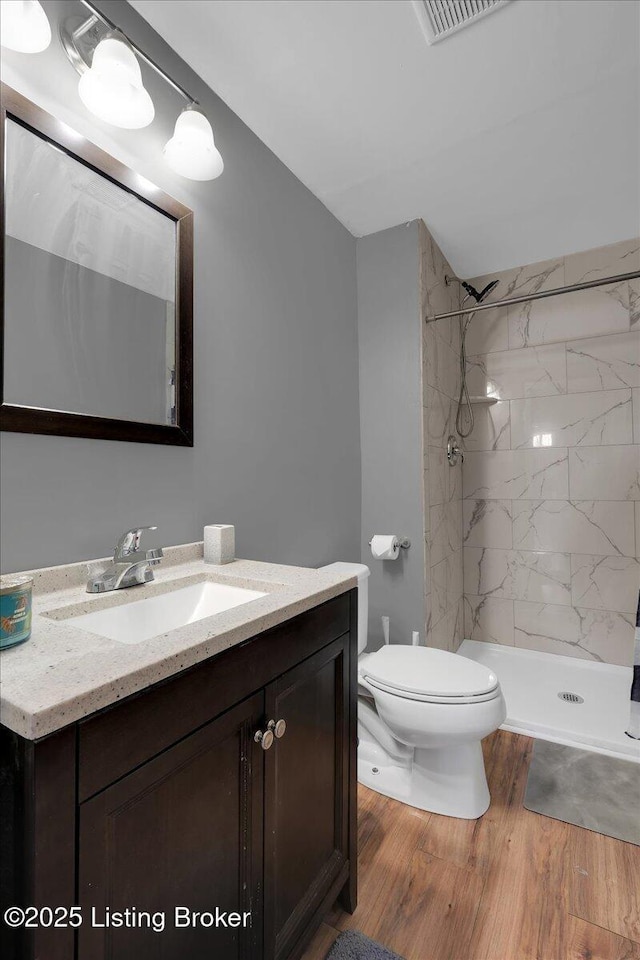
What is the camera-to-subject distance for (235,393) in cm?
153

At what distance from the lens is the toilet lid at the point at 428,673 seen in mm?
1502

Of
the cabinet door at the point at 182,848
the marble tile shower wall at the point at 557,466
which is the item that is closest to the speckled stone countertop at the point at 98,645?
the cabinet door at the point at 182,848

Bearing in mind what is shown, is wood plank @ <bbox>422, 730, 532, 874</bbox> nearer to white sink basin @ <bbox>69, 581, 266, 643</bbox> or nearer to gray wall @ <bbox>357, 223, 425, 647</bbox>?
gray wall @ <bbox>357, 223, 425, 647</bbox>

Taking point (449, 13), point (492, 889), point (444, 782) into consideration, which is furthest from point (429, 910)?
point (449, 13)

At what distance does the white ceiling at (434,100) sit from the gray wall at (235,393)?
122 mm

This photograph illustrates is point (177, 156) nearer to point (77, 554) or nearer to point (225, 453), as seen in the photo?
point (225, 453)

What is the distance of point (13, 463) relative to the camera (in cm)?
94

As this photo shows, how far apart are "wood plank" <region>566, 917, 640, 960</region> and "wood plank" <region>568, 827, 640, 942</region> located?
21 mm

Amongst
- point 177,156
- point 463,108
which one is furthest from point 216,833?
point 463,108

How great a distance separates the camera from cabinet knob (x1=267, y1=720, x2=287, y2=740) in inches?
33.9

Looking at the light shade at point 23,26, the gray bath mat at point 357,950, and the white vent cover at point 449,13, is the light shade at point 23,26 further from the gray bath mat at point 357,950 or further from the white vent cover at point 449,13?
the gray bath mat at point 357,950

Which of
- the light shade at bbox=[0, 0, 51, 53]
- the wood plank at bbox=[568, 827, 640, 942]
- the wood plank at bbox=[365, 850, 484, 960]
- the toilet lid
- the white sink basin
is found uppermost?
the light shade at bbox=[0, 0, 51, 53]

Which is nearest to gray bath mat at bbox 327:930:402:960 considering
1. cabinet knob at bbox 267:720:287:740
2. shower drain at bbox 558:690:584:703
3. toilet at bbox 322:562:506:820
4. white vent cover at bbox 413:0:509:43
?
toilet at bbox 322:562:506:820

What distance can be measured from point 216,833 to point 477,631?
8.39 feet
